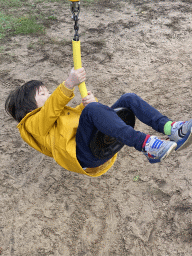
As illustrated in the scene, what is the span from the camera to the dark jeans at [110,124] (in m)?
1.54

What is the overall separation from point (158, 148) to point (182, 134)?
0.78ft

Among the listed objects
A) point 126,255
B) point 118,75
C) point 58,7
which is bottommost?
point 126,255

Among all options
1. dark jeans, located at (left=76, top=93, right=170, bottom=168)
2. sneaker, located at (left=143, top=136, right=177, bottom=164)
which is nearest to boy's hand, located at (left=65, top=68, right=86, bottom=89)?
dark jeans, located at (left=76, top=93, right=170, bottom=168)

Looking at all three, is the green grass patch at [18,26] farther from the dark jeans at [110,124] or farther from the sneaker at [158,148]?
the sneaker at [158,148]

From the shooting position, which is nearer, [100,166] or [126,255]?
[126,255]

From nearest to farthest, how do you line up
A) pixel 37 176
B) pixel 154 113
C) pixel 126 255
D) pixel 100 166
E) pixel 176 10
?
pixel 154 113, pixel 126 255, pixel 100 166, pixel 37 176, pixel 176 10

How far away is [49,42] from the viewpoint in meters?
4.38

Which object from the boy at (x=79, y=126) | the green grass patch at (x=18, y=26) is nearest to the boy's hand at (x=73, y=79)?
the boy at (x=79, y=126)

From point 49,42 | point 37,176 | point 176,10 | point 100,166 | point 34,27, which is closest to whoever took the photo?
point 100,166

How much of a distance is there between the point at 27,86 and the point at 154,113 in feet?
3.20

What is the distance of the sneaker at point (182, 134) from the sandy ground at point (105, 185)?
73 centimetres

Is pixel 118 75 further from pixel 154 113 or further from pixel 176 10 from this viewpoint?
pixel 176 10

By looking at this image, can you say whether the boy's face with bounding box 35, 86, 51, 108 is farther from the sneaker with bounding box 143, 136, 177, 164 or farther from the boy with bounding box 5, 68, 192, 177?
the sneaker with bounding box 143, 136, 177, 164

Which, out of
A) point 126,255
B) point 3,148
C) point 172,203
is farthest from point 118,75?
point 126,255
